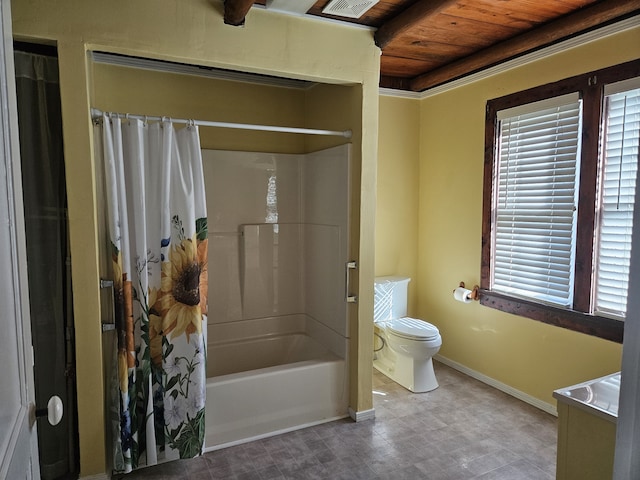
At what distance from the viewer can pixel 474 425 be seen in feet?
9.11

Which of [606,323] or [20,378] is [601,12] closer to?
[606,323]

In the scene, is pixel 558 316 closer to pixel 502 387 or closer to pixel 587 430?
pixel 502 387

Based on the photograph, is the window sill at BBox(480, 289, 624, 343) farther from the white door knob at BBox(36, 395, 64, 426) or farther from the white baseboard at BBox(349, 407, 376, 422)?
the white door knob at BBox(36, 395, 64, 426)

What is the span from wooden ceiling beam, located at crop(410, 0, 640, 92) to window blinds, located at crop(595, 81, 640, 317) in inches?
15.8

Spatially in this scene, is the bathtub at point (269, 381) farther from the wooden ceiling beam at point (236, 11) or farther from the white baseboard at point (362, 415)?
the wooden ceiling beam at point (236, 11)

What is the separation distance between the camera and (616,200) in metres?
2.50

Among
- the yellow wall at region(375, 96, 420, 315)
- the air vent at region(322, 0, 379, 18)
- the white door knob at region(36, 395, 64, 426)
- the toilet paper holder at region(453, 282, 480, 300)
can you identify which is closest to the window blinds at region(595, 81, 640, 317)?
the toilet paper holder at region(453, 282, 480, 300)

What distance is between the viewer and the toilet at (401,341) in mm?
3207

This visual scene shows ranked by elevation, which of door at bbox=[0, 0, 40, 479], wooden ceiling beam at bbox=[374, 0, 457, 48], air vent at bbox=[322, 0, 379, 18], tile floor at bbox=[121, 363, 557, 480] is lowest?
tile floor at bbox=[121, 363, 557, 480]

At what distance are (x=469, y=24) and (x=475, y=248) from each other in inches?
63.9

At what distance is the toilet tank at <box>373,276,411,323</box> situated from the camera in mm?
3609

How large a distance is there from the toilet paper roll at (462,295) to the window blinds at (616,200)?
0.97 meters

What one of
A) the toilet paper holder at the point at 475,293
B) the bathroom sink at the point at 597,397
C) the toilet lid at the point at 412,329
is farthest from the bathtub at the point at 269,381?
the bathroom sink at the point at 597,397

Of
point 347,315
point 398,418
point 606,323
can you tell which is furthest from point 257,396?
point 606,323
